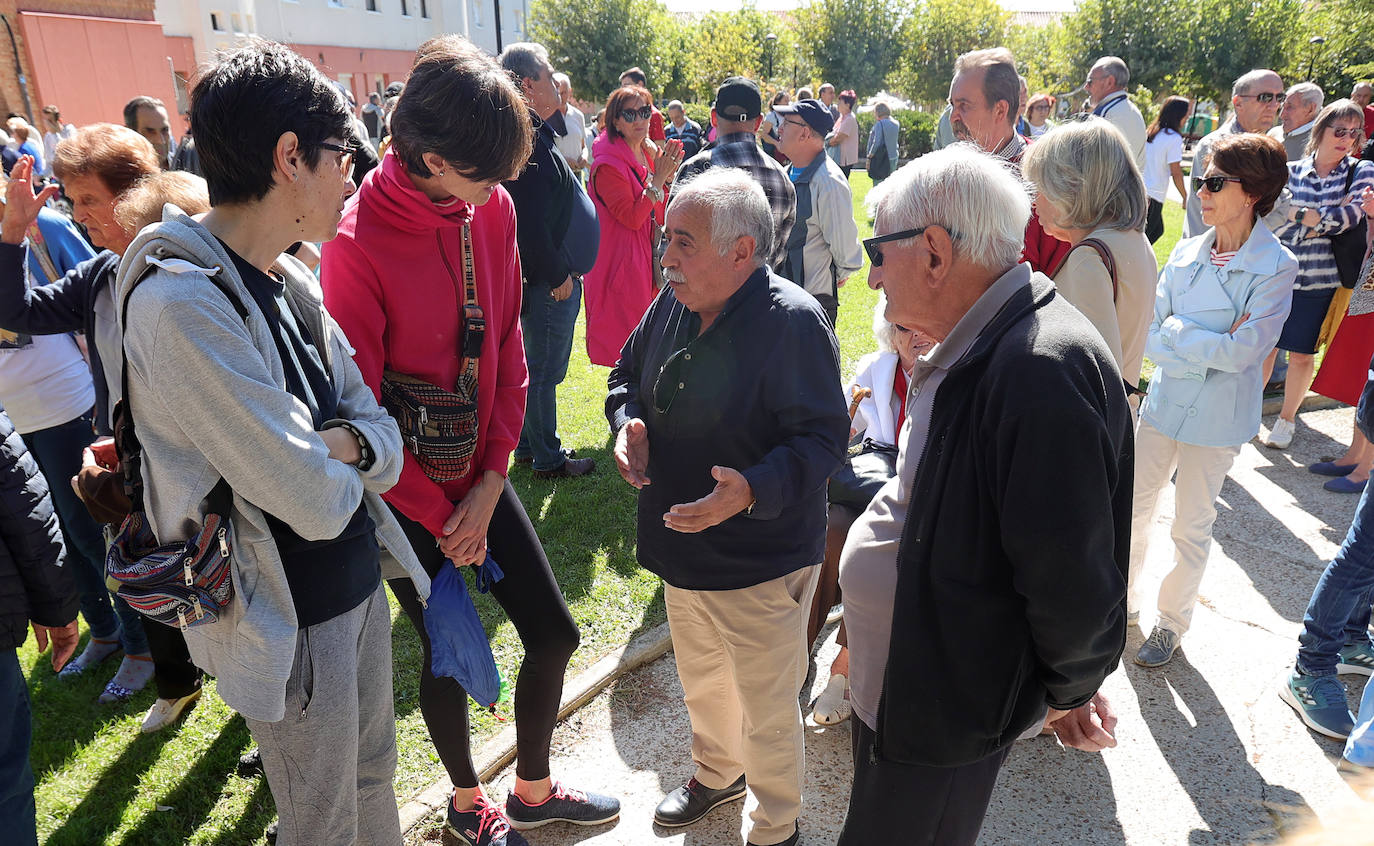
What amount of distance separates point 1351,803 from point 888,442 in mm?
2708

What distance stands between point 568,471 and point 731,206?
3.37 meters

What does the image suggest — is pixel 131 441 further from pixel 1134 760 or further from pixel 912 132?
pixel 912 132

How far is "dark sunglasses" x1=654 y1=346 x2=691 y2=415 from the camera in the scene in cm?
248

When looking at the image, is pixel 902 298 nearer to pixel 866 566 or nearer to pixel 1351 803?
pixel 866 566

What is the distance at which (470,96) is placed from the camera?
6.77ft

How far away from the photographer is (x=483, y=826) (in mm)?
2717

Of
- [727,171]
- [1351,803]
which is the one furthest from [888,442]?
[1351,803]

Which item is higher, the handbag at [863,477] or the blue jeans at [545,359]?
the handbag at [863,477]

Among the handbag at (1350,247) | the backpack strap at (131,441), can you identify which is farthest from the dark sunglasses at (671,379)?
the handbag at (1350,247)

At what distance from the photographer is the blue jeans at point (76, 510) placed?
3.40 metres

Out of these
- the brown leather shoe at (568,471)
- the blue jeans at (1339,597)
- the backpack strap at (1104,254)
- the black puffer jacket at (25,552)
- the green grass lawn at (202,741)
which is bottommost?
the brown leather shoe at (568,471)

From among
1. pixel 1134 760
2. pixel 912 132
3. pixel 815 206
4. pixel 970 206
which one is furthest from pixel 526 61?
pixel 912 132

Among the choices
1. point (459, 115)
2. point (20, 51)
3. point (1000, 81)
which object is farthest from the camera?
point (20, 51)

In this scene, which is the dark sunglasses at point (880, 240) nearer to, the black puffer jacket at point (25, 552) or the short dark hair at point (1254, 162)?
the black puffer jacket at point (25, 552)
